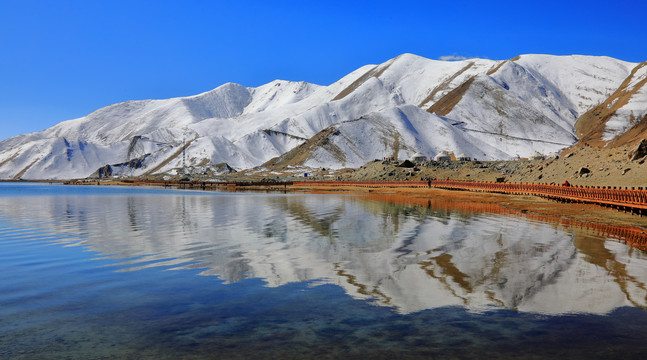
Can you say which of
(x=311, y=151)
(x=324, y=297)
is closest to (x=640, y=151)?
(x=324, y=297)

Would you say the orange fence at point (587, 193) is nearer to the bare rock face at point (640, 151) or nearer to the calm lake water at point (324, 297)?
the bare rock face at point (640, 151)

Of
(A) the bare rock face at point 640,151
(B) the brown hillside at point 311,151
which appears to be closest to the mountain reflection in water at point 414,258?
(A) the bare rock face at point 640,151

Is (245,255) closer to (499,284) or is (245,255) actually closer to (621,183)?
(499,284)

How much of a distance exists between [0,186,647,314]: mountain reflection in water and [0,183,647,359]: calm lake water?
7cm

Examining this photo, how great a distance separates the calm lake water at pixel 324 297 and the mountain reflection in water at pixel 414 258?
7 cm

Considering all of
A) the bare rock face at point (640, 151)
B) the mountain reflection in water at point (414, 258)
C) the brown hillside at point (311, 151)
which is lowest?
the mountain reflection in water at point (414, 258)

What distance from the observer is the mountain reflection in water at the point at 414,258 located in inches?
392

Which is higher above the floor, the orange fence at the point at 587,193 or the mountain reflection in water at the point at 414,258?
the orange fence at the point at 587,193

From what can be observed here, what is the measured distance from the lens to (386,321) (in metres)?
8.13

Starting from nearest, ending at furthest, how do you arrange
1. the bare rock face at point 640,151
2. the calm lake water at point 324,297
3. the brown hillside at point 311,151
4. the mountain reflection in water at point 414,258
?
the calm lake water at point 324,297 → the mountain reflection in water at point 414,258 → the bare rock face at point 640,151 → the brown hillside at point 311,151

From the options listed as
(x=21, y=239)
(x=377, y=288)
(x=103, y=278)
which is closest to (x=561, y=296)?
(x=377, y=288)

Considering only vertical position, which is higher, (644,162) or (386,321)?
(644,162)

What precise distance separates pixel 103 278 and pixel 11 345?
4.94 m

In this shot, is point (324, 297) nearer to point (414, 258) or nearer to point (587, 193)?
point (414, 258)
